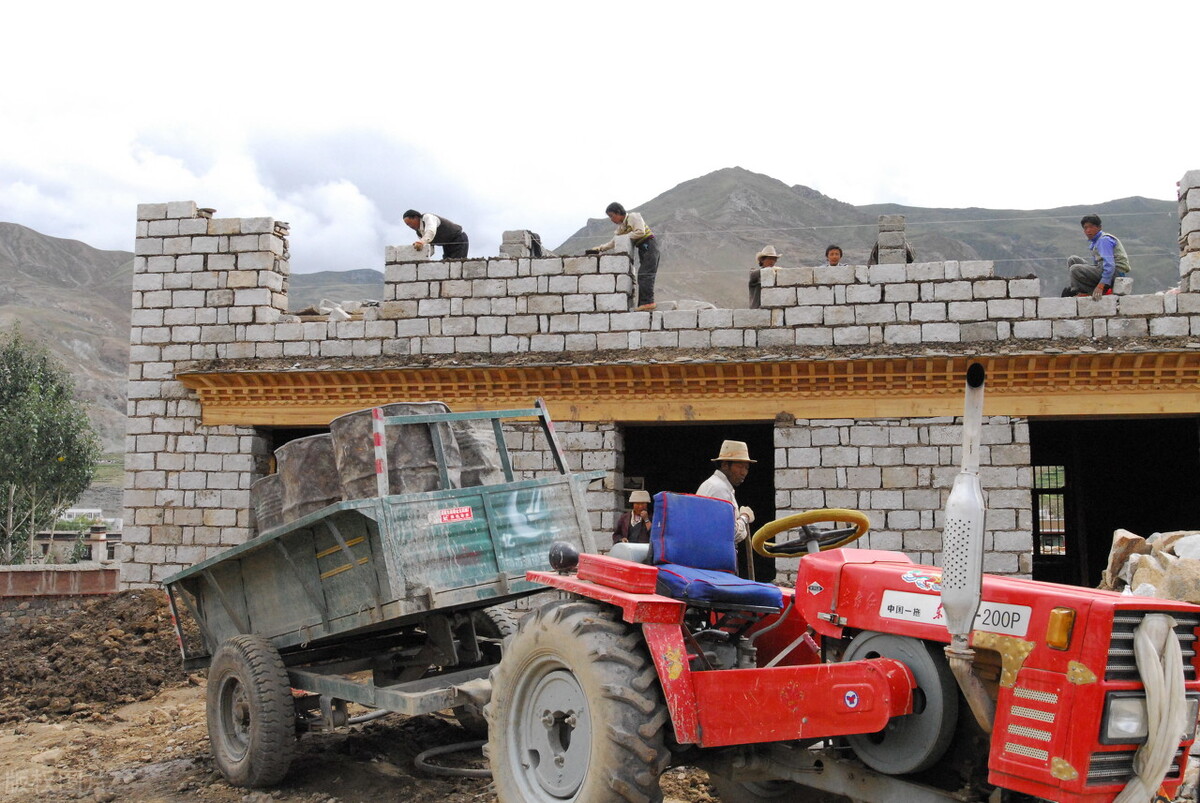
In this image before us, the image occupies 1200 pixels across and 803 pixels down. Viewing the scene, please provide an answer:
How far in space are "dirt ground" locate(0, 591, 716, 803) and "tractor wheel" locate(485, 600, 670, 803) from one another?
1476 millimetres

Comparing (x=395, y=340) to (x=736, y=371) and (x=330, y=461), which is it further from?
(x=330, y=461)

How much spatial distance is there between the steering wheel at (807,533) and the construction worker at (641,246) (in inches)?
255

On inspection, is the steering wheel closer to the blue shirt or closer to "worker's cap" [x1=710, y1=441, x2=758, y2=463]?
"worker's cap" [x1=710, y1=441, x2=758, y2=463]

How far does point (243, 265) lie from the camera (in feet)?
39.7

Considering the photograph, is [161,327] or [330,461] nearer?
[330,461]

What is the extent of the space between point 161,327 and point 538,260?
4.71 metres

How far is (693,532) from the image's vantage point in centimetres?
484

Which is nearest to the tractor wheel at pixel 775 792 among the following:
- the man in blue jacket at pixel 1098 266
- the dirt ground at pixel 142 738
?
the dirt ground at pixel 142 738

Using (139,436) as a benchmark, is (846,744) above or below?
below

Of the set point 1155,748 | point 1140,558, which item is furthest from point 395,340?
point 1155,748

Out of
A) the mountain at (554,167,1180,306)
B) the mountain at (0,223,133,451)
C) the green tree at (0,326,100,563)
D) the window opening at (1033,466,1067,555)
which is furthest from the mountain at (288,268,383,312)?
the window opening at (1033,466,1067,555)

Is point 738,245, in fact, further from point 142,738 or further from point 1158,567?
point 142,738

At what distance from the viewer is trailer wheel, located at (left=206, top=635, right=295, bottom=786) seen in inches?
250

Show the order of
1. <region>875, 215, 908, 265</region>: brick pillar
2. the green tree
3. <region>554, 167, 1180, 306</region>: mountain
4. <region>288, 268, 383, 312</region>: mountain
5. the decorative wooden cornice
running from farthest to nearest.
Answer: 1. <region>288, 268, 383, 312</region>: mountain
2. <region>554, 167, 1180, 306</region>: mountain
3. the green tree
4. <region>875, 215, 908, 265</region>: brick pillar
5. the decorative wooden cornice
